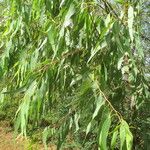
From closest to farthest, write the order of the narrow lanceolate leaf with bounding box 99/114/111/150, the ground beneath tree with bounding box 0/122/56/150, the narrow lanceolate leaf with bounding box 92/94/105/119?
the narrow lanceolate leaf with bounding box 99/114/111/150 → the narrow lanceolate leaf with bounding box 92/94/105/119 → the ground beneath tree with bounding box 0/122/56/150

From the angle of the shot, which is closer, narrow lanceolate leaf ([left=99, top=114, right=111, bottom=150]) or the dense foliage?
narrow lanceolate leaf ([left=99, top=114, right=111, bottom=150])

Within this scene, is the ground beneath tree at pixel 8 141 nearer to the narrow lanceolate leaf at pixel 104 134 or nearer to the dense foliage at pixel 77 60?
the dense foliage at pixel 77 60

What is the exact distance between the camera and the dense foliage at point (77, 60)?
8.34 feet

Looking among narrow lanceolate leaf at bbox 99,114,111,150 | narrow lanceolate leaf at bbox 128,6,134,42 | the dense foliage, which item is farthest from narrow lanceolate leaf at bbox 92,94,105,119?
narrow lanceolate leaf at bbox 128,6,134,42

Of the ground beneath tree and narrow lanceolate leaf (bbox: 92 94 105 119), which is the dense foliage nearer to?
narrow lanceolate leaf (bbox: 92 94 105 119)

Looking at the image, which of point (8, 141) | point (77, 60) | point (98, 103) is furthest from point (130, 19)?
point (8, 141)

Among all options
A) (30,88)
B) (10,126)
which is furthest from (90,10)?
(10,126)

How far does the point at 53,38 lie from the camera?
2729 millimetres

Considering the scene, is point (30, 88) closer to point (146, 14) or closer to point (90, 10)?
point (90, 10)

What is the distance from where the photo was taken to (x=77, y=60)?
300 centimetres

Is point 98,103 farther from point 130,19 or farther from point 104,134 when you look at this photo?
point 130,19

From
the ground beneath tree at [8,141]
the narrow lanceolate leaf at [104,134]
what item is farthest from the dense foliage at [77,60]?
the ground beneath tree at [8,141]

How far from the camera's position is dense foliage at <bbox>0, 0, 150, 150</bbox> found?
2541mm

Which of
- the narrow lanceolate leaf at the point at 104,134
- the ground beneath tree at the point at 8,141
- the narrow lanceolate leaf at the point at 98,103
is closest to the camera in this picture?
the narrow lanceolate leaf at the point at 104,134
